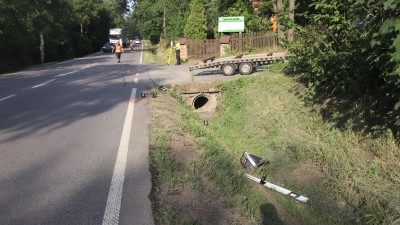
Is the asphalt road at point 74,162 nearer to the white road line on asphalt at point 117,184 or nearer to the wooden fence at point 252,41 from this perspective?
the white road line on asphalt at point 117,184

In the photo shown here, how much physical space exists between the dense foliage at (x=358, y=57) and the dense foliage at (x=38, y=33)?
2667 centimetres

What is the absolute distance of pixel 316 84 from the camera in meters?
10.1

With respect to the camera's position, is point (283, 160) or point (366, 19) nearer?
point (366, 19)

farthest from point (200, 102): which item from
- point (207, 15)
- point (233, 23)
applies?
point (207, 15)

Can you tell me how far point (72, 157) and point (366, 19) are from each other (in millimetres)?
5044

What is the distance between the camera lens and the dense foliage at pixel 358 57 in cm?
550

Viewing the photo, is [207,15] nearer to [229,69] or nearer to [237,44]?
[237,44]

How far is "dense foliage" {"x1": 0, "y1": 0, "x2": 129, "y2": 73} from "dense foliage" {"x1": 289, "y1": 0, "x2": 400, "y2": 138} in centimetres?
2667

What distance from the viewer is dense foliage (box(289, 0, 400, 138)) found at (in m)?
5.50

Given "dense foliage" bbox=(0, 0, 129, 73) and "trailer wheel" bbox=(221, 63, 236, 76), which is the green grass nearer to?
"trailer wheel" bbox=(221, 63, 236, 76)

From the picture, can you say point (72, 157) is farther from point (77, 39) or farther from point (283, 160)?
point (77, 39)

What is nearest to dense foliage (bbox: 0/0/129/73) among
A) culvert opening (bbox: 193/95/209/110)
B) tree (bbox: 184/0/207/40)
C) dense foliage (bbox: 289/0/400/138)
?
tree (bbox: 184/0/207/40)

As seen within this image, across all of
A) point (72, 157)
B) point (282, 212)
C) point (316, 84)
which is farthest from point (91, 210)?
point (316, 84)

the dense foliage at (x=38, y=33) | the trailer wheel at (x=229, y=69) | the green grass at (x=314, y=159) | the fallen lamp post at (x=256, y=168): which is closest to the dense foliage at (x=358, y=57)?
the green grass at (x=314, y=159)
